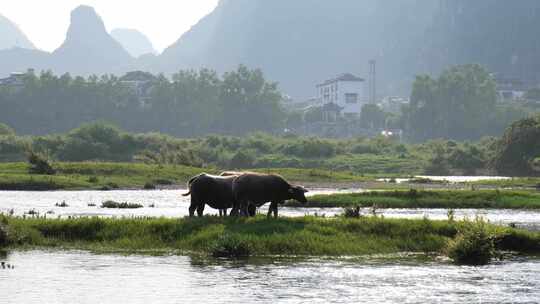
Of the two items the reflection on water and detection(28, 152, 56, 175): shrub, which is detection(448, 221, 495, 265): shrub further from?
detection(28, 152, 56, 175): shrub

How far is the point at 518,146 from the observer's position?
411ft

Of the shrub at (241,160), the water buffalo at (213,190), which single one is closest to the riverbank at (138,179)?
the shrub at (241,160)

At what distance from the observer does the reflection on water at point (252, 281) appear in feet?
83.4

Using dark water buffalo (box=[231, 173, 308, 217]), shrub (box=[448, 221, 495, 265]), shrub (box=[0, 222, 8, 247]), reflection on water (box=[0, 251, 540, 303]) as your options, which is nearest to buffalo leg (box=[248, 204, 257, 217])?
dark water buffalo (box=[231, 173, 308, 217])

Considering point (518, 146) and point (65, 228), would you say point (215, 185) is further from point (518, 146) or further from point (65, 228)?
point (518, 146)

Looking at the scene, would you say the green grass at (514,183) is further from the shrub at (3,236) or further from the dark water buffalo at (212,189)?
the shrub at (3,236)

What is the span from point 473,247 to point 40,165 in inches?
2370

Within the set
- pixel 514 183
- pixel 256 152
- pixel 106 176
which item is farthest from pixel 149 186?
pixel 256 152

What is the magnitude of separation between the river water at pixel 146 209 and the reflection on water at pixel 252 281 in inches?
505

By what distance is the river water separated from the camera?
49500 millimetres

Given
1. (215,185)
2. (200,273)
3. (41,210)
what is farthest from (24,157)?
(200,273)

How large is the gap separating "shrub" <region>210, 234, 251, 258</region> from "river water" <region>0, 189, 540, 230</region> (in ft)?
43.5

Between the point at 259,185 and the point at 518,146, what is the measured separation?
95.3 m

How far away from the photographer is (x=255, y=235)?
32625mm
